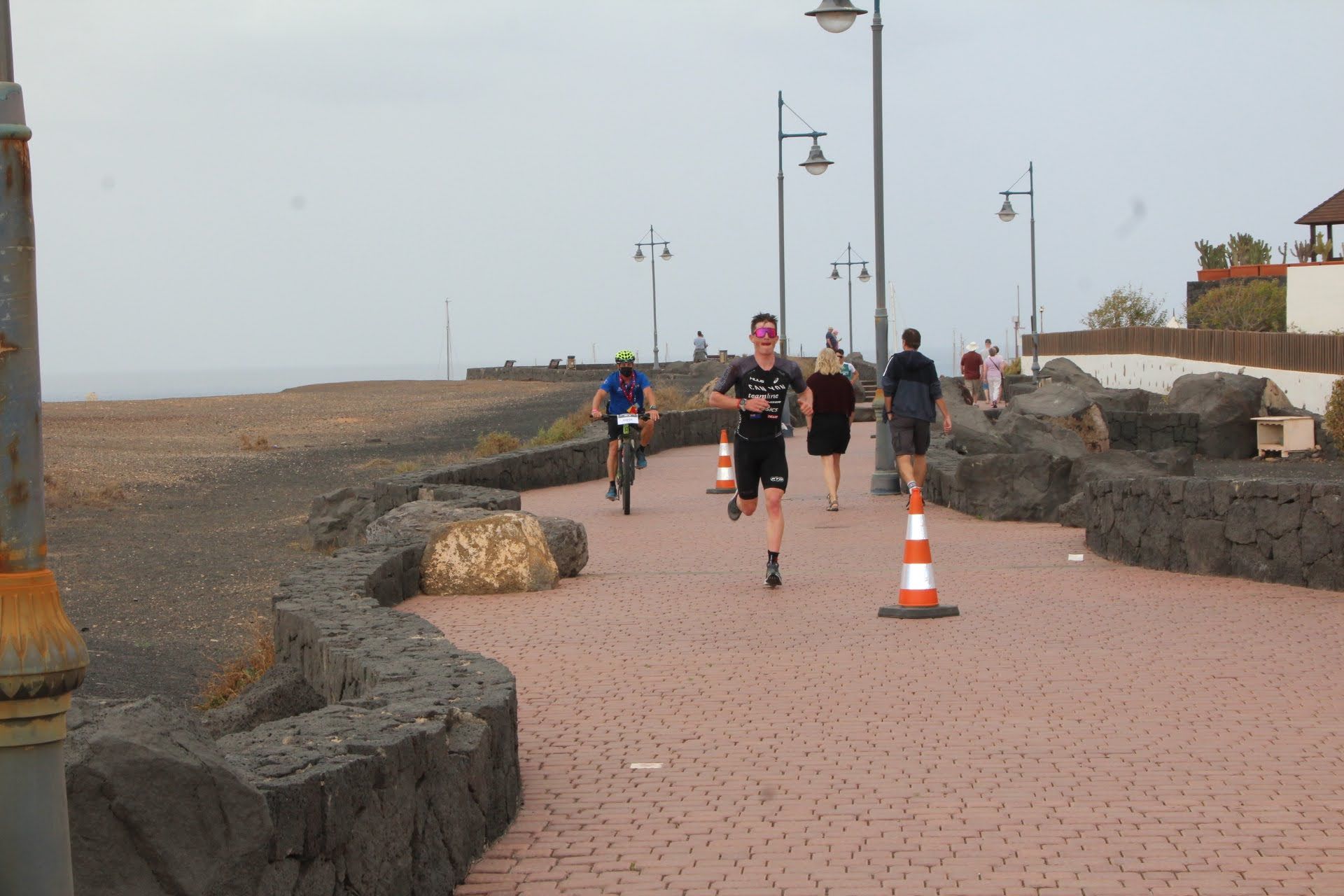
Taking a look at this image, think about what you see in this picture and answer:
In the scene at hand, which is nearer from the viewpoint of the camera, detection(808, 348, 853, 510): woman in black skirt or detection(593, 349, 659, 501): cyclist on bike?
detection(808, 348, 853, 510): woman in black skirt

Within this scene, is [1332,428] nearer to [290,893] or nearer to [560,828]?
[560,828]

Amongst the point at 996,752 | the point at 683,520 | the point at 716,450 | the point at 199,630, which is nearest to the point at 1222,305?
the point at 716,450

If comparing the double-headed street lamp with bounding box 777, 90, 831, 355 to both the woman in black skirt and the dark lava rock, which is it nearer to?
the woman in black skirt

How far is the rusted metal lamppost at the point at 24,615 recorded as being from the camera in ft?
9.72

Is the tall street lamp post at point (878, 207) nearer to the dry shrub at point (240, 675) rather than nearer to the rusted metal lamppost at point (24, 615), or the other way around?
the dry shrub at point (240, 675)

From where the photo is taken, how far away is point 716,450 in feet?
101

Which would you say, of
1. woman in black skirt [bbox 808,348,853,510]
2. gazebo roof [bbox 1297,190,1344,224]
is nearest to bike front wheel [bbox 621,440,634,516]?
woman in black skirt [bbox 808,348,853,510]

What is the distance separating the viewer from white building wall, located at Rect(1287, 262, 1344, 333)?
4553cm

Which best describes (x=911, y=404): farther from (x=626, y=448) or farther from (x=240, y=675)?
(x=240, y=675)

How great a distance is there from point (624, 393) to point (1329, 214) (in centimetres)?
4204

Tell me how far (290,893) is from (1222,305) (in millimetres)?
56134

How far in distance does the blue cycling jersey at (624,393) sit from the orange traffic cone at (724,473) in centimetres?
232

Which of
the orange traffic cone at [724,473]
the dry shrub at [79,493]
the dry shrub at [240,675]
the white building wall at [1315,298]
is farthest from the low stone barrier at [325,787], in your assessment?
the white building wall at [1315,298]

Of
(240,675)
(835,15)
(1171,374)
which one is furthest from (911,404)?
(1171,374)
